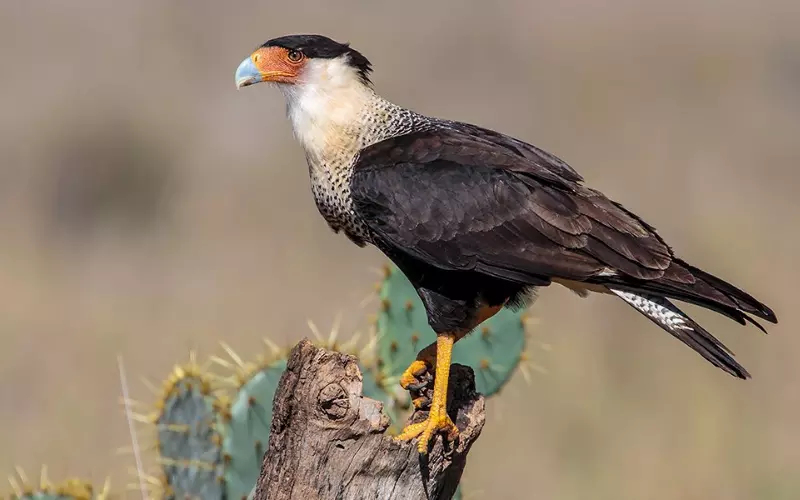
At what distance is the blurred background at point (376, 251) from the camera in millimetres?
8766

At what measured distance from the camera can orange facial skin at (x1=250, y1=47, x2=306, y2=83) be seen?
5336 mm

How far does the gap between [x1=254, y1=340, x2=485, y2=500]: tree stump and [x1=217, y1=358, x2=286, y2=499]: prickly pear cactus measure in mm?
849

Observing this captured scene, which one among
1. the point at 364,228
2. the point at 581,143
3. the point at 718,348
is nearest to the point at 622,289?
the point at 718,348

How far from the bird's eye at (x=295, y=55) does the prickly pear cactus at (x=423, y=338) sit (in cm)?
110

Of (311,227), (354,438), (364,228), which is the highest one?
(364,228)

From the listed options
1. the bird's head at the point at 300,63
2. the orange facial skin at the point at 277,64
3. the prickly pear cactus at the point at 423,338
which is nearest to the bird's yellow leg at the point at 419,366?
the prickly pear cactus at the point at 423,338

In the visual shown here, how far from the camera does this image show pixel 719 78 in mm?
13438

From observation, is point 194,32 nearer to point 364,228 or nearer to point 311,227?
point 311,227

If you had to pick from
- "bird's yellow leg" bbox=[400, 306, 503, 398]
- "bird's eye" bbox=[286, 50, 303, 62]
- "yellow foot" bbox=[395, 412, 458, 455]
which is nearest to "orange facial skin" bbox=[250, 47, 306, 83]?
"bird's eye" bbox=[286, 50, 303, 62]

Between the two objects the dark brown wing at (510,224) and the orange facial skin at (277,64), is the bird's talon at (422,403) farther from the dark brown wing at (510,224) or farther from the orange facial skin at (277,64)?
the orange facial skin at (277,64)

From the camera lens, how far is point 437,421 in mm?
4742

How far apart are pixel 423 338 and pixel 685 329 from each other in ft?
4.74

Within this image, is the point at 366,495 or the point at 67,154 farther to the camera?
the point at 67,154

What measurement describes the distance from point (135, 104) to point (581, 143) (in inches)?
207
